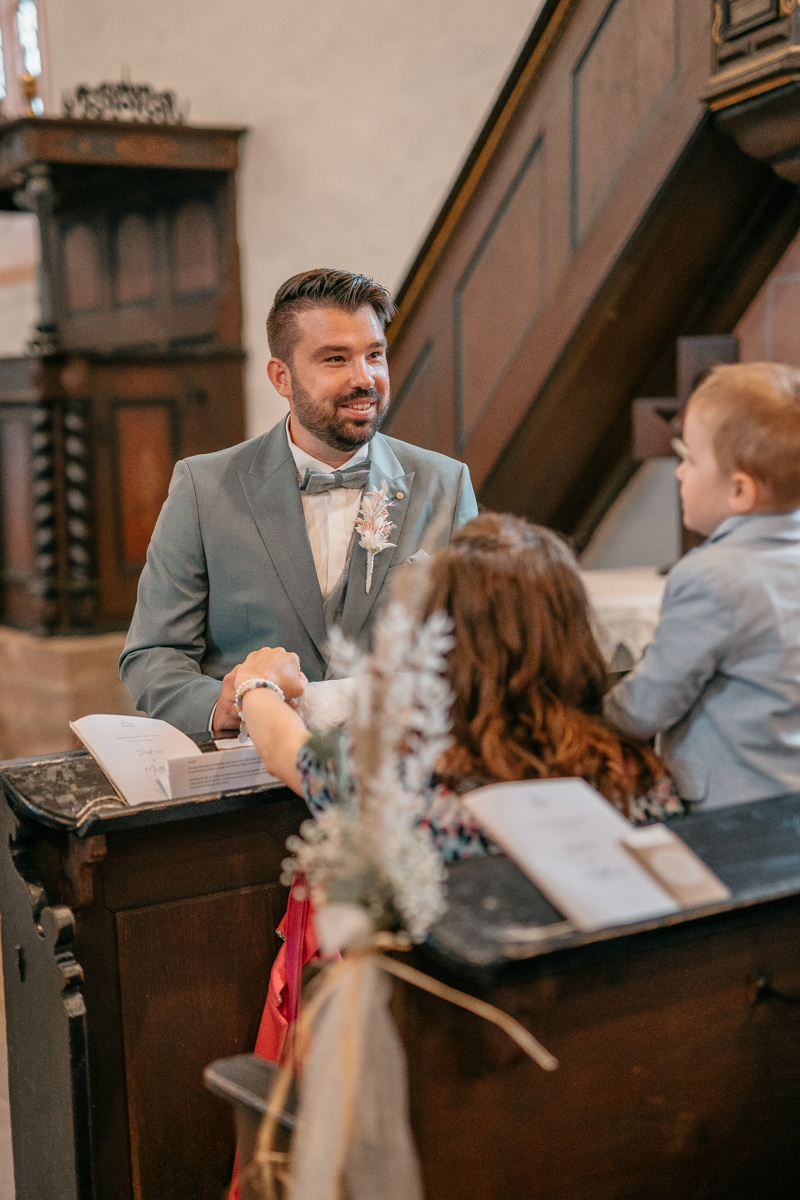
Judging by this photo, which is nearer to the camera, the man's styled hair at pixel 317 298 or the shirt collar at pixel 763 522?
the shirt collar at pixel 763 522

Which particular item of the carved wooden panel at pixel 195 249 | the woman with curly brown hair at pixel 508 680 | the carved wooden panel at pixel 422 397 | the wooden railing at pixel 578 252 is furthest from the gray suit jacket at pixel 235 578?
the carved wooden panel at pixel 195 249

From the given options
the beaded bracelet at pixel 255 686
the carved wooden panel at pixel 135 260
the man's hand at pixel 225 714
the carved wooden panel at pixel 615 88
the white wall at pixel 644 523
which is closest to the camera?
the beaded bracelet at pixel 255 686

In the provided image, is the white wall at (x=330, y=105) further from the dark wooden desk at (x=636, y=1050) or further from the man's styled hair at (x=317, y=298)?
the dark wooden desk at (x=636, y=1050)

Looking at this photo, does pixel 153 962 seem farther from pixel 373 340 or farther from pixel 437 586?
pixel 373 340

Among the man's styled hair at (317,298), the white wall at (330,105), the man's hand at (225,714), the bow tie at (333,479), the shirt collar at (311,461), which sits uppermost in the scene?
the white wall at (330,105)

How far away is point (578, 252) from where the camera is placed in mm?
3613

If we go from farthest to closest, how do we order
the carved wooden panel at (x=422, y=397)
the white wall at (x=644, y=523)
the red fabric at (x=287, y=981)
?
1. the white wall at (x=644, y=523)
2. the carved wooden panel at (x=422, y=397)
3. the red fabric at (x=287, y=981)

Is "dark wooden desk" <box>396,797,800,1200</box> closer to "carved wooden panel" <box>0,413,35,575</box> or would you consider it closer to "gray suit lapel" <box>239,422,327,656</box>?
"gray suit lapel" <box>239,422,327,656</box>

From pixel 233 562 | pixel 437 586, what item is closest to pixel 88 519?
pixel 233 562

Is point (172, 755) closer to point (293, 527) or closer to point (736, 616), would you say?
point (293, 527)

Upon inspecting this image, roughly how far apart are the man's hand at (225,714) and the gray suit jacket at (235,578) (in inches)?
8.2

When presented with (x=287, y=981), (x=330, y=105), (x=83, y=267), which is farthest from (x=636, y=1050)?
(x=83, y=267)

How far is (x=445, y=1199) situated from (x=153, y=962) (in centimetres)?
71

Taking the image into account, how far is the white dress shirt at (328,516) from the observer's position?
2.51 meters
